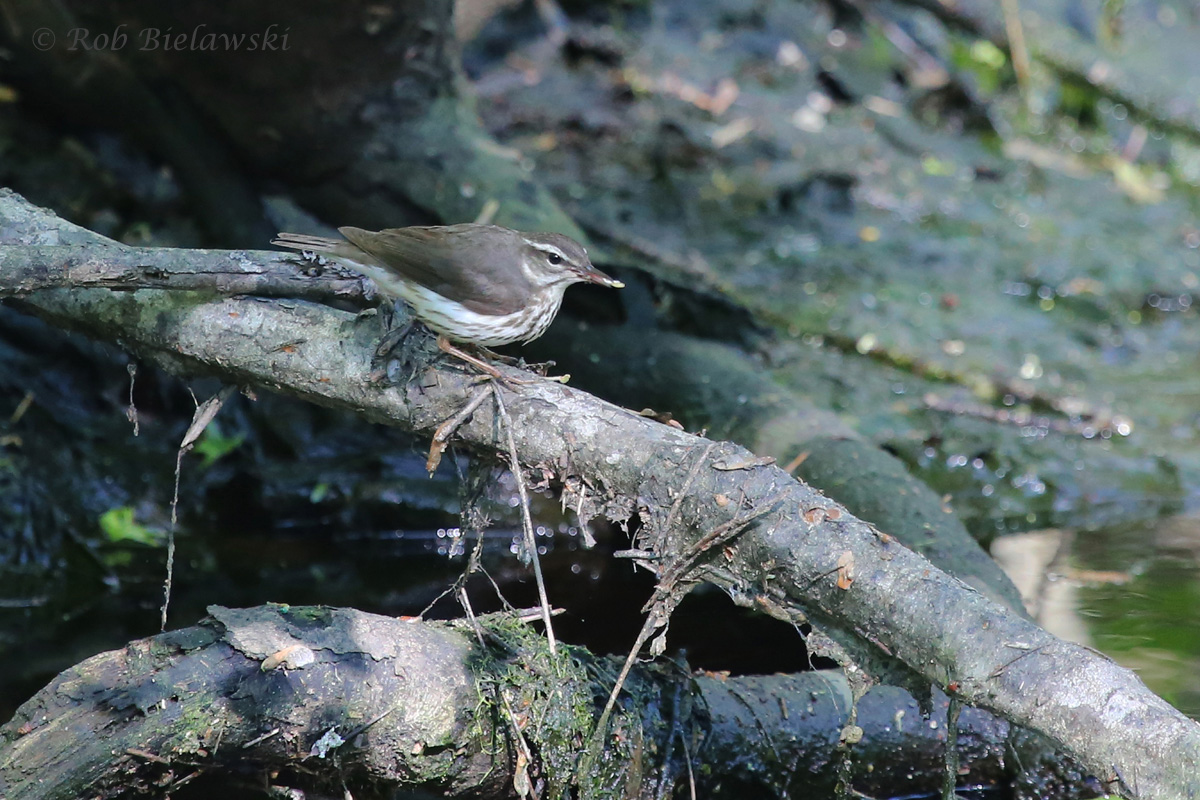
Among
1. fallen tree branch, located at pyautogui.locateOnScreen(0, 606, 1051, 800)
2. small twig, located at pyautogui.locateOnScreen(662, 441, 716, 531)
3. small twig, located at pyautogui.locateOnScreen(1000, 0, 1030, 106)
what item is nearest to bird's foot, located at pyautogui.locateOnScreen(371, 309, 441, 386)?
fallen tree branch, located at pyautogui.locateOnScreen(0, 606, 1051, 800)

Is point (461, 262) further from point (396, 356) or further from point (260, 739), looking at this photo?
point (260, 739)

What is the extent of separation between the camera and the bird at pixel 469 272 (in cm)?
379

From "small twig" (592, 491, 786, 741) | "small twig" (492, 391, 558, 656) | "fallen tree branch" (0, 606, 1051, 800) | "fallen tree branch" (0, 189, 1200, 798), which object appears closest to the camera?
"fallen tree branch" (0, 189, 1200, 798)

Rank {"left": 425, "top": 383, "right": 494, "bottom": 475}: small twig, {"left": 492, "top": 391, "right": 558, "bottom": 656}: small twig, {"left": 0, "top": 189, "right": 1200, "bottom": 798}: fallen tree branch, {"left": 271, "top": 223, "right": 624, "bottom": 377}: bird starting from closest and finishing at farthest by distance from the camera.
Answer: {"left": 0, "top": 189, "right": 1200, "bottom": 798}: fallen tree branch → {"left": 492, "top": 391, "right": 558, "bottom": 656}: small twig → {"left": 425, "top": 383, "right": 494, "bottom": 475}: small twig → {"left": 271, "top": 223, "right": 624, "bottom": 377}: bird

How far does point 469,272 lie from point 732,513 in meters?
1.30

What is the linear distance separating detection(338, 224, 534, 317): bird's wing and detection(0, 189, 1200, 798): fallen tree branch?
0.34 m

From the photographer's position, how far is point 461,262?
12.9 feet

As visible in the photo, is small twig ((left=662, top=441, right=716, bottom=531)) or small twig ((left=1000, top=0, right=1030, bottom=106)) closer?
small twig ((left=662, top=441, right=716, bottom=531))

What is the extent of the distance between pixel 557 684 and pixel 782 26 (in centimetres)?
786

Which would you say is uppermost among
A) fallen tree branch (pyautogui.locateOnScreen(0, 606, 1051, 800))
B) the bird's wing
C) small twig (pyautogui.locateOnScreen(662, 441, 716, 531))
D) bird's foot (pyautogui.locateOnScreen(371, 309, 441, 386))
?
the bird's wing

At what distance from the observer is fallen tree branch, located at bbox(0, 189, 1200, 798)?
8.96ft

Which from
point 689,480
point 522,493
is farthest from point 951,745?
Result: point 522,493

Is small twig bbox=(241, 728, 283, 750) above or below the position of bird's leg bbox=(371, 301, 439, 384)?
below

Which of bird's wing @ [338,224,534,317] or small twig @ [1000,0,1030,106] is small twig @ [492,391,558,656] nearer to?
bird's wing @ [338,224,534,317]
